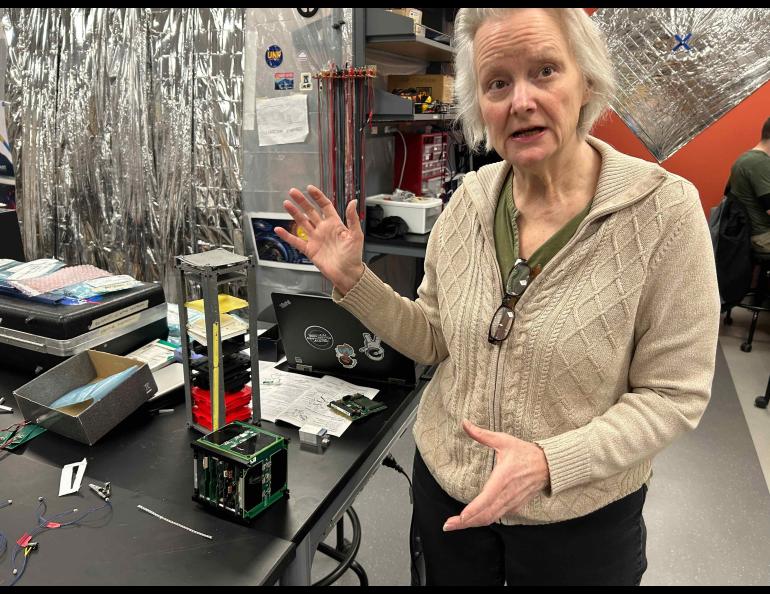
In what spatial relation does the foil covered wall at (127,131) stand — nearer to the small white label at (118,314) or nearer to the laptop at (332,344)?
the small white label at (118,314)

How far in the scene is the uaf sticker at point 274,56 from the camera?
264cm

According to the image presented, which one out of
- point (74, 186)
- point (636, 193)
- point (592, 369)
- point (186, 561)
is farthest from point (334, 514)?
point (74, 186)

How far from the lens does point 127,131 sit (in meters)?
3.01

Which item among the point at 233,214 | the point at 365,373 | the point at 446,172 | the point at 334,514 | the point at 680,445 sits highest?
the point at 446,172

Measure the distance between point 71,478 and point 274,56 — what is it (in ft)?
7.06

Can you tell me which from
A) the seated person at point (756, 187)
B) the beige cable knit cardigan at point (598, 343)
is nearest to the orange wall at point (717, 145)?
the seated person at point (756, 187)

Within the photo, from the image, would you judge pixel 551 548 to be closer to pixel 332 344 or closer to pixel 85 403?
pixel 332 344

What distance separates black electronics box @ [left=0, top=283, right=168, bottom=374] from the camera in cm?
144

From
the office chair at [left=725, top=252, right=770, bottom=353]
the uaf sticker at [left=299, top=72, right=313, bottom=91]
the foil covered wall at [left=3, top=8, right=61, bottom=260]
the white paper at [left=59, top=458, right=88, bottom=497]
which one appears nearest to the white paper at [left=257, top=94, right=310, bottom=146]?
the uaf sticker at [left=299, top=72, right=313, bottom=91]

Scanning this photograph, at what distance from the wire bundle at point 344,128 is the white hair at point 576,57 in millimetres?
1512

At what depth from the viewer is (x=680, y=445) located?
269 cm

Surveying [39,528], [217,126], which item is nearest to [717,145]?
[217,126]

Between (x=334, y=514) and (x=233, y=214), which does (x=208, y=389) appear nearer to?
(x=334, y=514)

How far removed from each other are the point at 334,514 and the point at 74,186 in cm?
297
